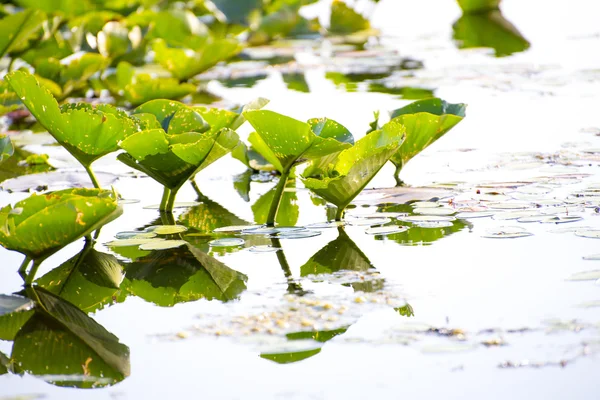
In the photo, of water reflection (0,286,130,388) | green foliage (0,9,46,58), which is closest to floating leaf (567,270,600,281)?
water reflection (0,286,130,388)

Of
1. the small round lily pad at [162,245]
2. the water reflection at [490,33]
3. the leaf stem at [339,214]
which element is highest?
the water reflection at [490,33]

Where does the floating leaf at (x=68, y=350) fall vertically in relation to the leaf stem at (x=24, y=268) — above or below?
below

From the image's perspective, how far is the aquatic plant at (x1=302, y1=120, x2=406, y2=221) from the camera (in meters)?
1.54

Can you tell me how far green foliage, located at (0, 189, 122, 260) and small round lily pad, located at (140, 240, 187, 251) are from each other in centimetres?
24

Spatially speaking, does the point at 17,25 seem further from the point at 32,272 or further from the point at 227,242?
the point at 32,272

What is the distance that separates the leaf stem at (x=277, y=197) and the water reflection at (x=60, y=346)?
0.46 m

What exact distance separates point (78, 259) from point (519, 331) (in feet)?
2.56

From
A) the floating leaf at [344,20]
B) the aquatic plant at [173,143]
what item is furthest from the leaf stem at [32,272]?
the floating leaf at [344,20]

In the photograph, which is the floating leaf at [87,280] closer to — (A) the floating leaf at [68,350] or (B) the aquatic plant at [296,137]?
(A) the floating leaf at [68,350]

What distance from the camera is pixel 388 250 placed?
5.01 ft

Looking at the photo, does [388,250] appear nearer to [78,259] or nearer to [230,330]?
[230,330]

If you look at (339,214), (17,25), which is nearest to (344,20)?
(17,25)

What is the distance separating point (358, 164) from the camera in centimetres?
154

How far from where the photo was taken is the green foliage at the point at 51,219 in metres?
1.28
